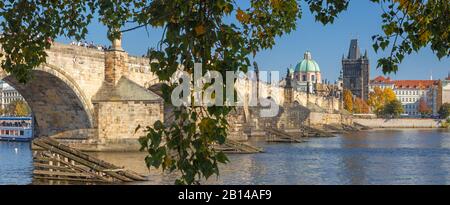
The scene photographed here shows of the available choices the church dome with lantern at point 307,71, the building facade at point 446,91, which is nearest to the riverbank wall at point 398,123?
the building facade at point 446,91

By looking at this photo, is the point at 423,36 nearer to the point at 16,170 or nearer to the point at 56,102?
the point at 16,170

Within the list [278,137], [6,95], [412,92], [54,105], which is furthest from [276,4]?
[412,92]

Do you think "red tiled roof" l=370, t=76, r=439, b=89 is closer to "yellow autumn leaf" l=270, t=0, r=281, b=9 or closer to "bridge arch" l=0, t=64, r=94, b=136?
"bridge arch" l=0, t=64, r=94, b=136

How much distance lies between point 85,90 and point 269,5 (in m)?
25.7

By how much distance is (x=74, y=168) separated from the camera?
19203mm

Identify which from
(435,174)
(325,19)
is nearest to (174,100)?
(325,19)

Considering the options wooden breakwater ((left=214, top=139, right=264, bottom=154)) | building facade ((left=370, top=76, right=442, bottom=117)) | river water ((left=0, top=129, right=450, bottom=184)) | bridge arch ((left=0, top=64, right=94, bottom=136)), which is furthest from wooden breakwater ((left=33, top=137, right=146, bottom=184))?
building facade ((left=370, top=76, right=442, bottom=117))

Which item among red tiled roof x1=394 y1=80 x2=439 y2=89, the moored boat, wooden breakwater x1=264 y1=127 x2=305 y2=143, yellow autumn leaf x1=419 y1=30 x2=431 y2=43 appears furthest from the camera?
red tiled roof x1=394 y1=80 x2=439 y2=89

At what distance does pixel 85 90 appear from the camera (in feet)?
111

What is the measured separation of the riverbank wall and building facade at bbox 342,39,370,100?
47.8 metres

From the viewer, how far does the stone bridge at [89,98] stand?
3244cm

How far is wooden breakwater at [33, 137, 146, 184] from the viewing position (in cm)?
1894

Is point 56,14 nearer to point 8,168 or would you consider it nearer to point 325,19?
point 325,19

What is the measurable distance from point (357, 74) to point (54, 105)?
139061 millimetres
